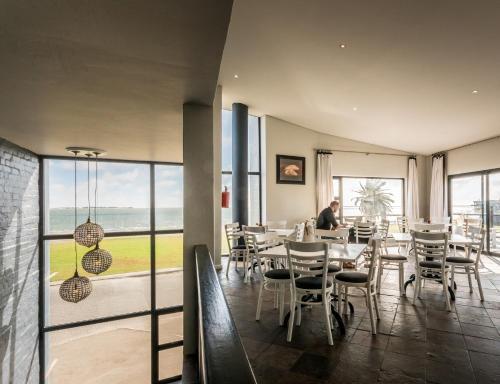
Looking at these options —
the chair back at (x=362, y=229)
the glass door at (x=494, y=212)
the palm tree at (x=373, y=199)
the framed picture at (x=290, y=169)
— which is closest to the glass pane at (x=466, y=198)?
the glass door at (x=494, y=212)

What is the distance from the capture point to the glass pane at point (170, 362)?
5.36 meters

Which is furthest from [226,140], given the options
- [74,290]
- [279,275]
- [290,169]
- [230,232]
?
[279,275]

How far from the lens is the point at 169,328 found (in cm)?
582

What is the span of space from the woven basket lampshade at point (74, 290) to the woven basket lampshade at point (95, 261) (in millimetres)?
248

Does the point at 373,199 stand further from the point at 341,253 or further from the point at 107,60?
the point at 107,60

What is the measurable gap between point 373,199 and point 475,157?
2.80 meters

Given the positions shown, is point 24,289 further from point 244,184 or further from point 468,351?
point 468,351

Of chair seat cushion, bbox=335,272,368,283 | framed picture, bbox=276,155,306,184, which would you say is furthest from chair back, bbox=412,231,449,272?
framed picture, bbox=276,155,306,184

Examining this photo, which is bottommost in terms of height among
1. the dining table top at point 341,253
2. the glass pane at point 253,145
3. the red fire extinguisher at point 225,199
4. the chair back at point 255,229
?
the dining table top at point 341,253

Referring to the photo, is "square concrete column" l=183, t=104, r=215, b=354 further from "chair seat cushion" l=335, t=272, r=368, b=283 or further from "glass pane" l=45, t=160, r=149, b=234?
"glass pane" l=45, t=160, r=149, b=234

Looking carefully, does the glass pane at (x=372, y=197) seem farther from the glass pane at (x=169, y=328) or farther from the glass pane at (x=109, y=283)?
the glass pane at (x=109, y=283)

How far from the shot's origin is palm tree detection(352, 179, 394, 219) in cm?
911

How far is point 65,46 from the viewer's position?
1.46 metres

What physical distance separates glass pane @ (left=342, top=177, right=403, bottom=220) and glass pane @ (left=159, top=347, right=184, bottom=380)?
6.05 meters
